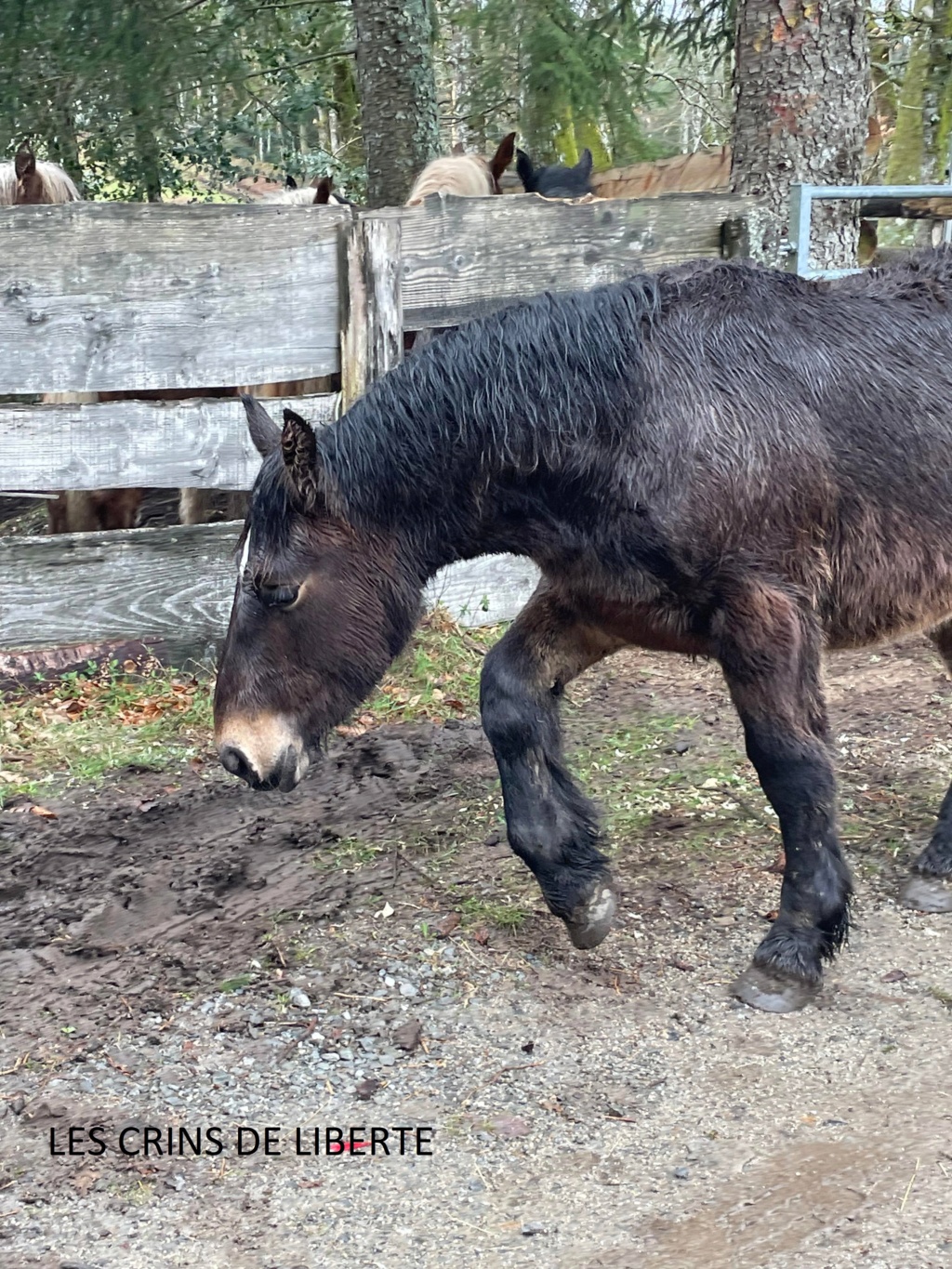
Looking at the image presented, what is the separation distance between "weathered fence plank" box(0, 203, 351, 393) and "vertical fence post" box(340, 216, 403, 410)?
3.2 inches

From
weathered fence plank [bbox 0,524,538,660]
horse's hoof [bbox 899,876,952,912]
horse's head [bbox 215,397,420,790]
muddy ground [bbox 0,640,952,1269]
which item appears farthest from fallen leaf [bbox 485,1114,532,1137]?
weathered fence plank [bbox 0,524,538,660]

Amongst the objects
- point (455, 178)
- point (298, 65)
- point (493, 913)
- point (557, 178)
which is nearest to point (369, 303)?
point (455, 178)

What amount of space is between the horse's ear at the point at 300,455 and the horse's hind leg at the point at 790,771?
1226 mm

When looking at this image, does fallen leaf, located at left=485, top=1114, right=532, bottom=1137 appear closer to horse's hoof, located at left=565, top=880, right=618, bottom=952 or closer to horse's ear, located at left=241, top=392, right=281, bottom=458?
horse's hoof, located at left=565, top=880, right=618, bottom=952

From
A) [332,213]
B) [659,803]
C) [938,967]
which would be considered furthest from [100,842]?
[332,213]

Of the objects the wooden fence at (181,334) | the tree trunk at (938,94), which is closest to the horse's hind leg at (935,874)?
the wooden fence at (181,334)

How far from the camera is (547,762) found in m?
3.72

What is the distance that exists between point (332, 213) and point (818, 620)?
3.51 m

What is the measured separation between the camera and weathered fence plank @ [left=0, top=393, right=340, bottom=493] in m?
5.46

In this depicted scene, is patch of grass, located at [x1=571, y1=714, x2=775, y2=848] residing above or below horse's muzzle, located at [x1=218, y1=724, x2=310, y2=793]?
below

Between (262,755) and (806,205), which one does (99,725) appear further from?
(806,205)

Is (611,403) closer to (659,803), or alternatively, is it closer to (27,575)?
(659,803)

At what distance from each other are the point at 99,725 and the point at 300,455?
268 cm

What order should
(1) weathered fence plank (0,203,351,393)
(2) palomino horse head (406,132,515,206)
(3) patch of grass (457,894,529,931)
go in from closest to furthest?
(3) patch of grass (457,894,529,931) → (1) weathered fence plank (0,203,351,393) → (2) palomino horse head (406,132,515,206)
